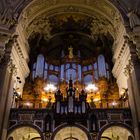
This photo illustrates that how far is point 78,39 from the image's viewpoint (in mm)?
26719

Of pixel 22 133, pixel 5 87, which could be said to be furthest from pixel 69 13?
pixel 22 133

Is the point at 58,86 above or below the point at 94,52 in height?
below

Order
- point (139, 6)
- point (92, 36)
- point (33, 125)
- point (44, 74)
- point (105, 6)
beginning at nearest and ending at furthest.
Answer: point (33, 125), point (139, 6), point (105, 6), point (44, 74), point (92, 36)

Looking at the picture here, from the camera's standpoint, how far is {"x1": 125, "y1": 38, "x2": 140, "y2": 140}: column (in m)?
15.6

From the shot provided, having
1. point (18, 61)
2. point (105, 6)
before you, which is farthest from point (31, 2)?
point (105, 6)

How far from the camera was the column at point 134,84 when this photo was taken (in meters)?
15.6

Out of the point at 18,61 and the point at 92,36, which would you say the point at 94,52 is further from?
the point at 18,61

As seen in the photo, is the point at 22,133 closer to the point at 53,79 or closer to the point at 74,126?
the point at 74,126

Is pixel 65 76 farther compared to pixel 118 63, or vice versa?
pixel 65 76

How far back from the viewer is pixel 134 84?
16.7m

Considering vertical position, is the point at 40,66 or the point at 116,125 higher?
the point at 40,66

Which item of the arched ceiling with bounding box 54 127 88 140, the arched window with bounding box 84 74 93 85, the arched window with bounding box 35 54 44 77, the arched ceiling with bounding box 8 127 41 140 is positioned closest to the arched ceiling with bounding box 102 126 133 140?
the arched ceiling with bounding box 54 127 88 140

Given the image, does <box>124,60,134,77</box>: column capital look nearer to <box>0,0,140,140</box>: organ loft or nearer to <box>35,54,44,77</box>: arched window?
<box>0,0,140,140</box>: organ loft

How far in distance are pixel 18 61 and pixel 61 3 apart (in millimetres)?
7131
